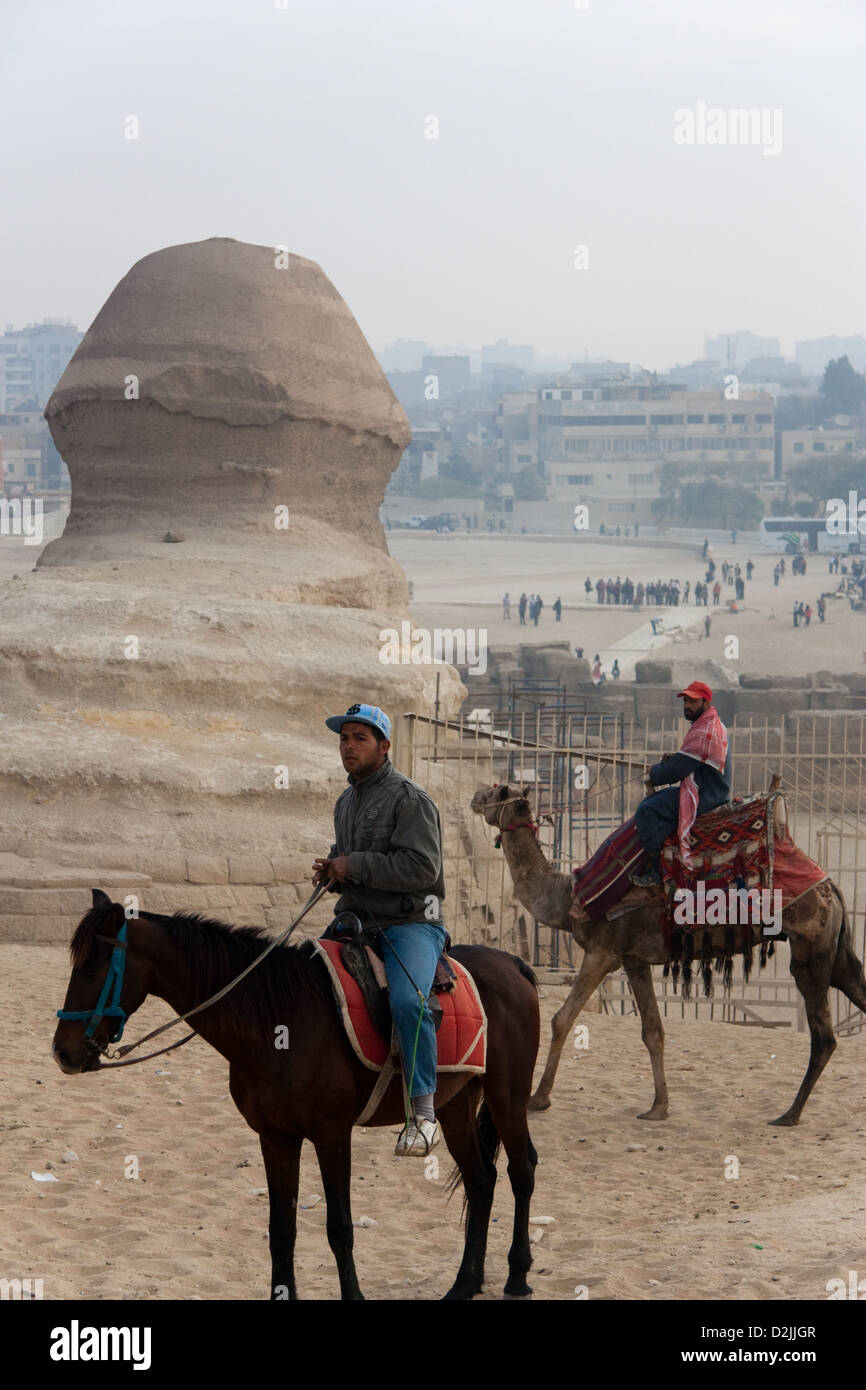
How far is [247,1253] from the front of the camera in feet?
20.2

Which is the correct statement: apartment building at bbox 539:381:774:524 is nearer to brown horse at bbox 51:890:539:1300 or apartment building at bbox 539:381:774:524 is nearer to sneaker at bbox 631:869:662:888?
sneaker at bbox 631:869:662:888

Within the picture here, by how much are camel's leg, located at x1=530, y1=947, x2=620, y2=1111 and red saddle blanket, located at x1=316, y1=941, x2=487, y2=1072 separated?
3.09 metres

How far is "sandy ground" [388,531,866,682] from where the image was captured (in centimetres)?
4819

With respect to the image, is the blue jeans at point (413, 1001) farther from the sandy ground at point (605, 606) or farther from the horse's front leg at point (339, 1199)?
the sandy ground at point (605, 606)

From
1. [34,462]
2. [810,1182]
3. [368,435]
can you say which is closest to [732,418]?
[34,462]

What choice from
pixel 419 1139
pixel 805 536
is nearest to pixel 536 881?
pixel 419 1139

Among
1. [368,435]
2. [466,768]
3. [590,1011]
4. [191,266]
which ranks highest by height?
[191,266]

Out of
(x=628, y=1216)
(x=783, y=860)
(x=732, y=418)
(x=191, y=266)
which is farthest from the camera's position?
(x=732, y=418)

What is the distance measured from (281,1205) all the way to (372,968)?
2.63 ft

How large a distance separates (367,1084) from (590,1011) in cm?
674

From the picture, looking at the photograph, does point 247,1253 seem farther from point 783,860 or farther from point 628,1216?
point 783,860

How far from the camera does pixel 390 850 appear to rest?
5254mm

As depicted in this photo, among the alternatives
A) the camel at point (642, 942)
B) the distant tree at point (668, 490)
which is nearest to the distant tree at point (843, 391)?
the distant tree at point (668, 490)

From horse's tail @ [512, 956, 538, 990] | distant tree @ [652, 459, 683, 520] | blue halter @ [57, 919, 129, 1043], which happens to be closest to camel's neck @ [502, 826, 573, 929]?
horse's tail @ [512, 956, 538, 990]
